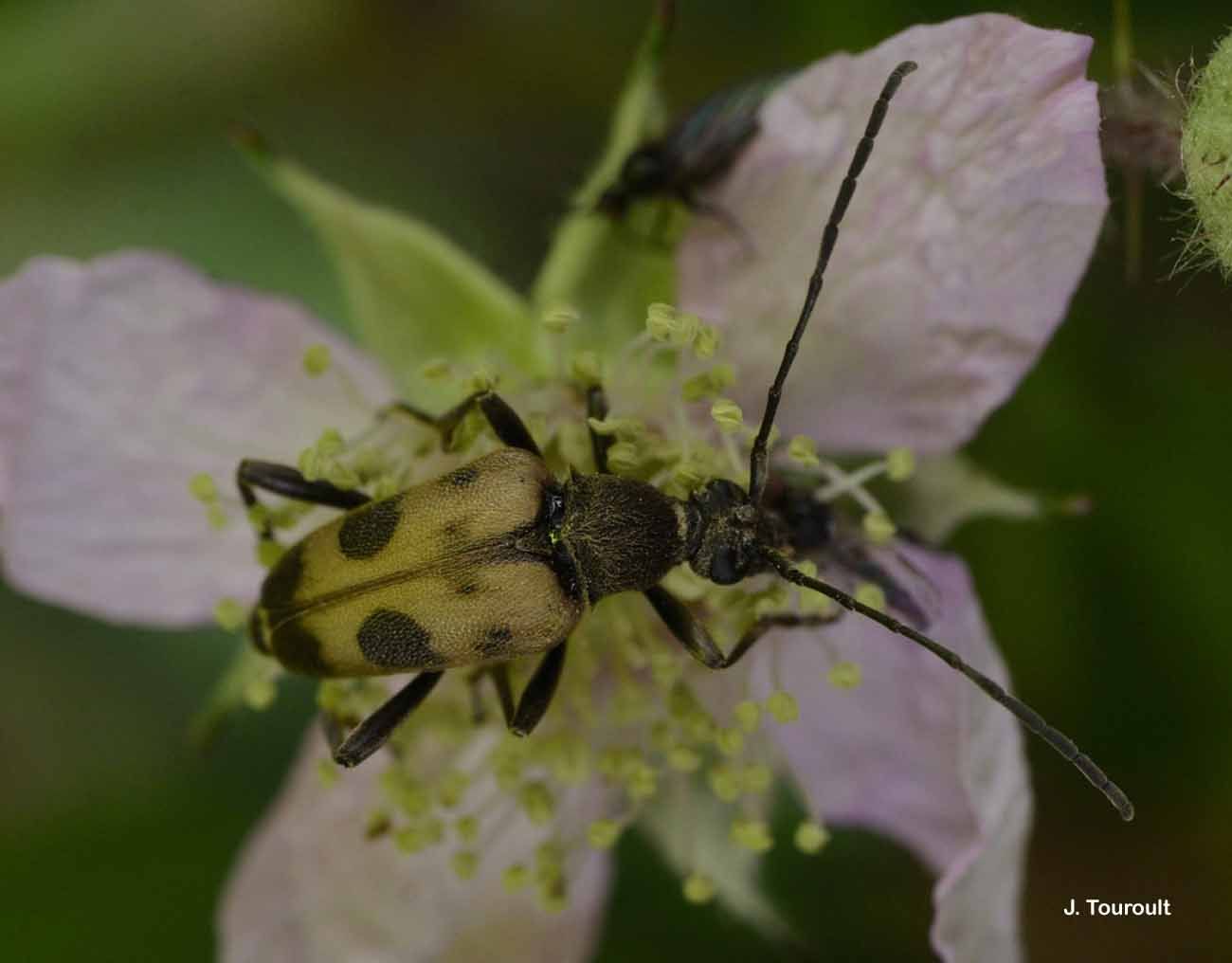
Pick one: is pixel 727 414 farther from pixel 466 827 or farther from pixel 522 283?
pixel 522 283

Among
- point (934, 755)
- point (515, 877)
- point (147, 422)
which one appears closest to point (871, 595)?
point (934, 755)

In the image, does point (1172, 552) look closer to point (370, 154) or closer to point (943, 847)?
point (943, 847)

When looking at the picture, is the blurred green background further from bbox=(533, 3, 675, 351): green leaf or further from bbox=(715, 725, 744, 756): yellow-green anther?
bbox=(715, 725, 744, 756): yellow-green anther

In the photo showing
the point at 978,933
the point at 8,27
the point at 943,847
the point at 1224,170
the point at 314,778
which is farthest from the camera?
the point at 8,27

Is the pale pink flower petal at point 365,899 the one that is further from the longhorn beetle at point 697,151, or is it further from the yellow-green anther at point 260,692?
the longhorn beetle at point 697,151

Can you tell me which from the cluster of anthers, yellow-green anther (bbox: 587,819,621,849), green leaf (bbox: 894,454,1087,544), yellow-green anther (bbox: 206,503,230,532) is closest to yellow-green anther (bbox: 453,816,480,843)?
the cluster of anthers

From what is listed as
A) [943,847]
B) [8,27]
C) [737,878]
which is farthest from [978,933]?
[8,27]
